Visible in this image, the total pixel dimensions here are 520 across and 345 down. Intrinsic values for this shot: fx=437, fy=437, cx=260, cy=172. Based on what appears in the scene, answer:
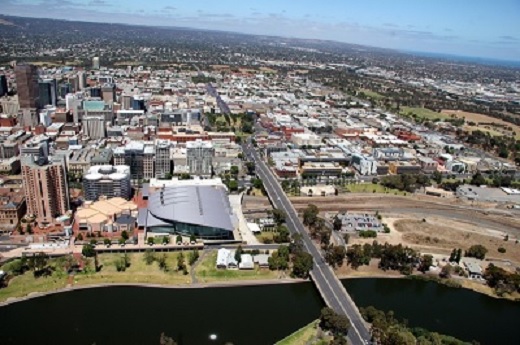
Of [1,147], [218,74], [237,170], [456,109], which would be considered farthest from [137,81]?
[456,109]

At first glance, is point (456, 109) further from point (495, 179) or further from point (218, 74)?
point (218, 74)

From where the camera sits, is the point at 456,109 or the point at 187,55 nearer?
the point at 456,109

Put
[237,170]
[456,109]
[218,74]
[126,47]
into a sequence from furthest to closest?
[126,47]
[218,74]
[456,109]
[237,170]

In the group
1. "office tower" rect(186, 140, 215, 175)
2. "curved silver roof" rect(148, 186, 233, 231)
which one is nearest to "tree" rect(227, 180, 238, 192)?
"curved silver roof" rect(148, 186, 233, 231)

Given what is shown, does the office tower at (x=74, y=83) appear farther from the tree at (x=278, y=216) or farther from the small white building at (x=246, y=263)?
the small white building at (x=246, y=263)

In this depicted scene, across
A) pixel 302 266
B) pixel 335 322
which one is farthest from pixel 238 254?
pixel 335 322

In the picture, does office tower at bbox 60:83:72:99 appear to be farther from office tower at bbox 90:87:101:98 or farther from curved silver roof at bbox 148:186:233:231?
curved silver roof at bbox 148:186:233:231

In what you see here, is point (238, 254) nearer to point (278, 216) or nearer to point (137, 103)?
point (278, 216)
